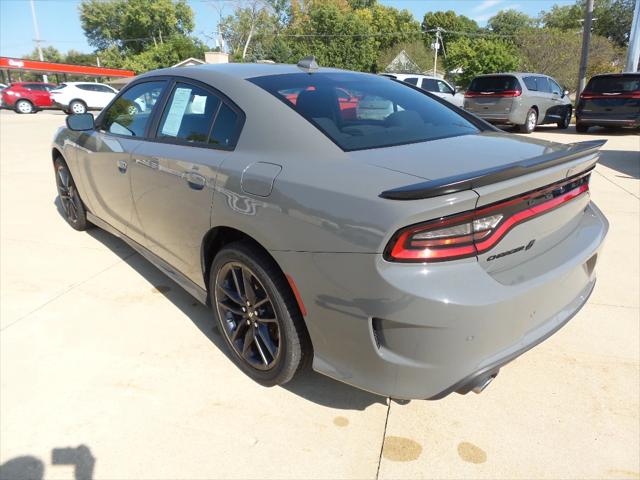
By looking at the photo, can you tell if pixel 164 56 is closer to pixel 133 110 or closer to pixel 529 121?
pixel 529 121

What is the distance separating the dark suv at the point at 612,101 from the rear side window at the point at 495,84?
205 cm

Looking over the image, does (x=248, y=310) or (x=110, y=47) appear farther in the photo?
(x=110, y=47)

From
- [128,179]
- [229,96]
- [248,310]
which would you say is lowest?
[248,310]

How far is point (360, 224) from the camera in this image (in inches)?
63.9

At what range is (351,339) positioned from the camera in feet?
5.79

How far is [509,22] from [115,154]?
8616 centimetres

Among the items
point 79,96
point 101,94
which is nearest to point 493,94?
point 101,94

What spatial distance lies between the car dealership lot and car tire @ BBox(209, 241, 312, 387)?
0.16m

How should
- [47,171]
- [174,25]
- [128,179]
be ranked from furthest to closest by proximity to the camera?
1. [174,25]
2. [47,171]
3. [128,179]

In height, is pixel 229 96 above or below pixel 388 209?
above

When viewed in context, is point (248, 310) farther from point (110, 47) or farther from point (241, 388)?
point (110, 47)

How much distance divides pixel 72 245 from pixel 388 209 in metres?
3.78

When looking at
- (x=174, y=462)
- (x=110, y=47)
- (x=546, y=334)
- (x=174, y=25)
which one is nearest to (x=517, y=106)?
(x=546, y=334)

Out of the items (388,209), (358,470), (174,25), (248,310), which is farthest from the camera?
(174,25)
